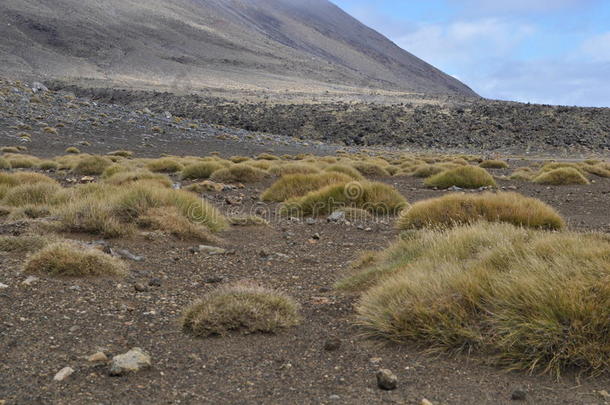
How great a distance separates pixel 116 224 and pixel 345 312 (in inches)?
140

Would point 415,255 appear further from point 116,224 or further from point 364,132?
point 364,132

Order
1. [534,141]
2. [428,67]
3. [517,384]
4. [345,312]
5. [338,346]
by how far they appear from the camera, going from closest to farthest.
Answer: [517,384] → [338,346] → [345,312] → [534,141] → [428,67]

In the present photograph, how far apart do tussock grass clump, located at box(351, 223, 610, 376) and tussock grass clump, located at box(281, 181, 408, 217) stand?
5.18 metres

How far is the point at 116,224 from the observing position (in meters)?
6.74

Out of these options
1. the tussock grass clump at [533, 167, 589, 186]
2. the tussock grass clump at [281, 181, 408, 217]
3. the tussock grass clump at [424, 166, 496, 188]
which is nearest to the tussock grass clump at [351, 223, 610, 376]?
the tussock grass clump at [281, 181, 408, 217]

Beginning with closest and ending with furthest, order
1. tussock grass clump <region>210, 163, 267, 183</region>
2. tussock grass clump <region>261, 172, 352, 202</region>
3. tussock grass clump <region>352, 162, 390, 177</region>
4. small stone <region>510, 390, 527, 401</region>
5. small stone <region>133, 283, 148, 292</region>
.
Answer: small stone <region>510, 390, 527, 401</region>, small stone <region>133, 283, 148, 292</region>, tussock grass clump <region>261, 172, 352, 202</region>, tussock grass clump <region>210, 163, 267, 183</region>, tussock grass clump <region>352, 162, 390, 177</region>

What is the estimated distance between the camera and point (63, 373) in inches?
127

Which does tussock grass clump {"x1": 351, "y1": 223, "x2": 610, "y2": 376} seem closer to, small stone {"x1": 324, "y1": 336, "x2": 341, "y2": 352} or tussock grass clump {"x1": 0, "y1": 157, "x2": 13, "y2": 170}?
small stone {"x1": 324, "y1": 336, "x2": 341, "y2": 352}

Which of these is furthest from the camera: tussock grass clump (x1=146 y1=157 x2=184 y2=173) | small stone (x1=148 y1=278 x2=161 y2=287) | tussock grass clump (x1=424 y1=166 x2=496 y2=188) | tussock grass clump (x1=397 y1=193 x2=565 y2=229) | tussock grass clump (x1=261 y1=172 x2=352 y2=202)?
tussock grass clump (x1=146 y1=157 x2=184 y2=173)

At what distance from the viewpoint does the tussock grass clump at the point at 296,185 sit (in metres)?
11.4

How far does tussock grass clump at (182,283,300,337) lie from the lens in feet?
13.0

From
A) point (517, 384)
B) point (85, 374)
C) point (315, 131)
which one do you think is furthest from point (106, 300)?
point (315, 131)

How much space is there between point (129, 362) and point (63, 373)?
1.23ft

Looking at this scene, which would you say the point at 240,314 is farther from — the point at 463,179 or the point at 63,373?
the point at 463,179
